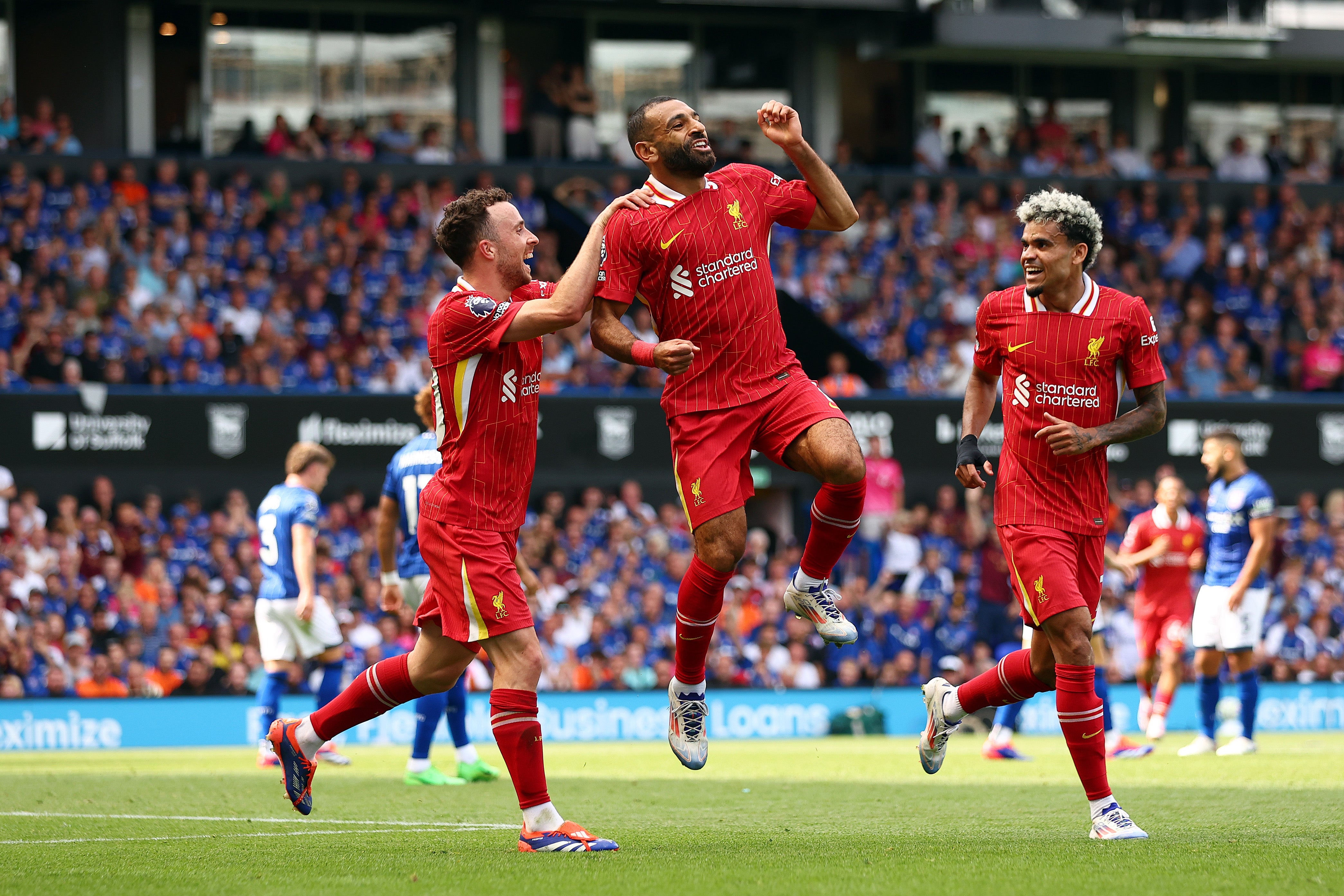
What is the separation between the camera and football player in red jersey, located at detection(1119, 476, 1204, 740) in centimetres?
1448

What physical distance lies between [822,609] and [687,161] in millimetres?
2204

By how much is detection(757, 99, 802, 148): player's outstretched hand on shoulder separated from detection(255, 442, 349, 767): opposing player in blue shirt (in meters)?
5.77

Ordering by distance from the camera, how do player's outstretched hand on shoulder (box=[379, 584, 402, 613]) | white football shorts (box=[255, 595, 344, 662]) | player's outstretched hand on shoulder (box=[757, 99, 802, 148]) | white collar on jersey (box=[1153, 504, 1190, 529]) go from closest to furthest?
player's outstretched hand on shoulder (box=[757, 99, 802, 148]) < player's outstretched hand on shoulder (box=[379, 584, 402, 613]) < white football shorts (box=[255, 595, 344, 662]) < white collar on jersey (box=[1153, 504, 1190, 529])

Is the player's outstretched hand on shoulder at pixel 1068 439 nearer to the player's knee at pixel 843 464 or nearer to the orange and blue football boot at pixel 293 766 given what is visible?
the player's knee at pixel 843 464

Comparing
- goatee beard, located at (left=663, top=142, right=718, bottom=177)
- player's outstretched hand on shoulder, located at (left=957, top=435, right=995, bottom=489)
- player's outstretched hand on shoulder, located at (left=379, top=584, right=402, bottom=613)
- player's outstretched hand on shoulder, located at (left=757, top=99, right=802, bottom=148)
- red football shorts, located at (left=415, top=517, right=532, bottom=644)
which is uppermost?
player's outstretched hand on shoulder, located at (left=757, top=99, right=802, bottom=148)

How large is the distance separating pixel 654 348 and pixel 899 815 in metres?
2.97

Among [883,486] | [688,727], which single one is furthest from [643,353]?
[883,486]

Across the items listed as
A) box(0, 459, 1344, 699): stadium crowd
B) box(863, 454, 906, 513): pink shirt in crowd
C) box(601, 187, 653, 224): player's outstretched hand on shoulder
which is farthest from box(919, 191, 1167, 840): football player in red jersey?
box(863, 454, 906, 513): pink shirt in crowd

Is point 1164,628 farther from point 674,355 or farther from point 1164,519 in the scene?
point 674,355

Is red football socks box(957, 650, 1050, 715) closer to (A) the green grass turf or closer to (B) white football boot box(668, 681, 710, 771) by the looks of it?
(A) the green grass turf

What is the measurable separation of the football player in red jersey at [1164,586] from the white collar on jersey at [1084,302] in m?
7.11

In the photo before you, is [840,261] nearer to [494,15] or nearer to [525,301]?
[494,15]

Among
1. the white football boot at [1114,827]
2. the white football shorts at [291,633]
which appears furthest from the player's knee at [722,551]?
the white football shorts at [291,633]

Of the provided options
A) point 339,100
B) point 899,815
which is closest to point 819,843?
point 899,815
